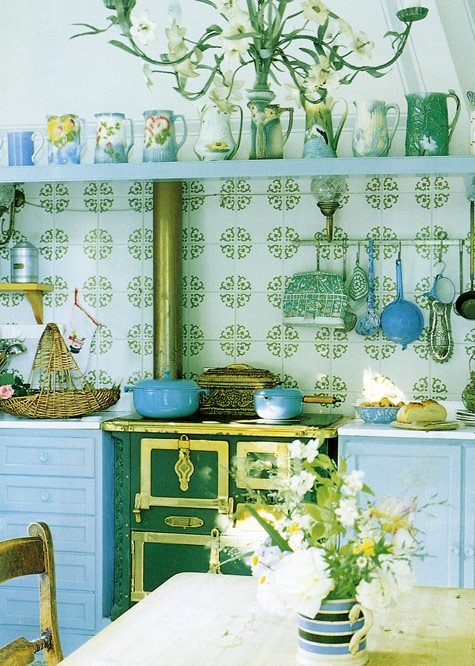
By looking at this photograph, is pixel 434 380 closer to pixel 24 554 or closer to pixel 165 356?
pixel 165 356

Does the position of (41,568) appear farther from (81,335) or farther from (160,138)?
(81,335)

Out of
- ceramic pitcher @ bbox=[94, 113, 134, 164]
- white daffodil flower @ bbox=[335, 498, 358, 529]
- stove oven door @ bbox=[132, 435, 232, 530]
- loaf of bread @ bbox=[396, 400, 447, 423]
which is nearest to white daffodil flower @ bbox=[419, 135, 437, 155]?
loaf of bread @ bbox=[396, 400, 447, 423]

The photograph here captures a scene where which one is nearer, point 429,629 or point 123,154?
point 429,629

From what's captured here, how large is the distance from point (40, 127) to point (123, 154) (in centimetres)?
88

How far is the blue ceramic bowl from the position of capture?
146 inches

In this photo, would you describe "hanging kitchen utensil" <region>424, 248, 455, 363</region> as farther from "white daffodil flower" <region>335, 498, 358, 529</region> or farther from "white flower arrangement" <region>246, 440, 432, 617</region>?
"white daffodil flower" <region>335, 498, 358, 529</region>

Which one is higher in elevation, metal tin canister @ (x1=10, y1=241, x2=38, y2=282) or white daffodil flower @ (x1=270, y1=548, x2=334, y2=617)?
metal tin canister @ (x1=10, y1=241, x2=38, y2=282)

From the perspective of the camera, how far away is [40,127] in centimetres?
425

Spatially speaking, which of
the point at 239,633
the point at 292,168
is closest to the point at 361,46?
the point at 239,633

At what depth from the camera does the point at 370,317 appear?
3.97 metres

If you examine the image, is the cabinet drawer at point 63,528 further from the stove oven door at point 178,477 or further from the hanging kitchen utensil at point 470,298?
the hanging kitchen utensil at point 470,298

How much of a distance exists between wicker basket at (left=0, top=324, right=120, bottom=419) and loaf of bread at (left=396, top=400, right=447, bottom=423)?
4.00ft

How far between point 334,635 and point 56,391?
8.18 feet

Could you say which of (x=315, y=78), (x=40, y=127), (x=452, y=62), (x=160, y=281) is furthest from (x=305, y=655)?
(x=40, y=127)
